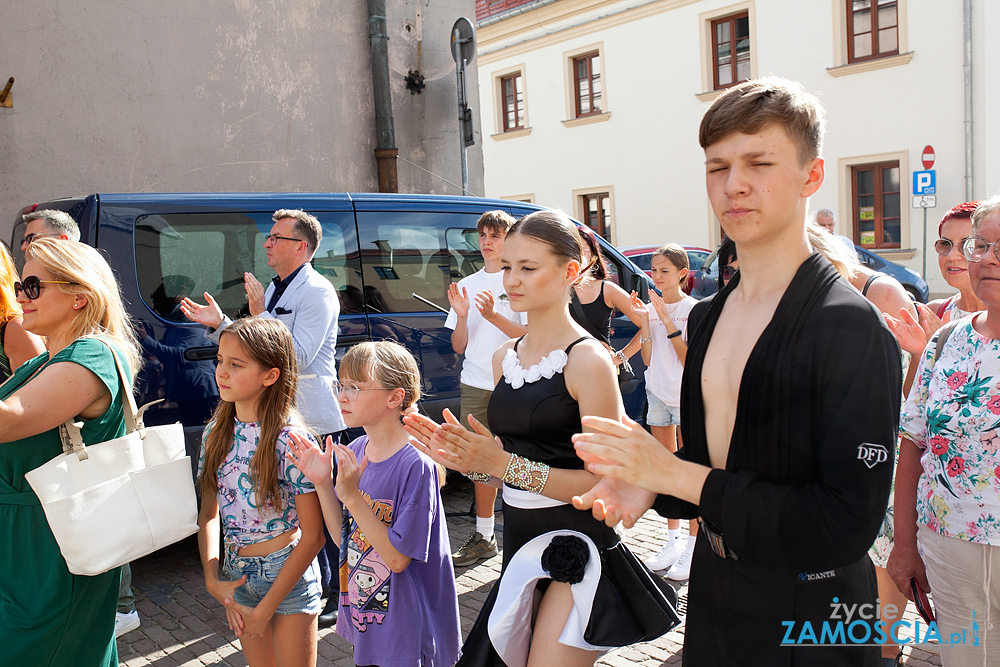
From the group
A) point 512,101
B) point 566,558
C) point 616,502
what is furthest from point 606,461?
point 512,101

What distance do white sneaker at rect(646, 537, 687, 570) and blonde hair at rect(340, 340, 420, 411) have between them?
94.7 inches

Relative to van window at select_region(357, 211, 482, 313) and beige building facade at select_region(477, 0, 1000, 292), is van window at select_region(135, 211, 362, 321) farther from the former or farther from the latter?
beige building facade at select_region(477, 0, 1000, 292)

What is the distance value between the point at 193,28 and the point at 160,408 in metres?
5.68

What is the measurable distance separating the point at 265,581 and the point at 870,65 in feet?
62.4

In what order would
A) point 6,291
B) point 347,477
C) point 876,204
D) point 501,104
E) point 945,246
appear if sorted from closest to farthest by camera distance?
1. point 347,477
2. point 6,291
3. point 945,246
4. point 876,204
5. point 501,104

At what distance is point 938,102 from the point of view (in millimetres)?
17328

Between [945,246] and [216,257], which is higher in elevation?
[216,257]

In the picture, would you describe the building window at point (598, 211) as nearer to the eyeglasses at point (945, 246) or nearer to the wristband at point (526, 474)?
the eyeglasses at point (945, 246)

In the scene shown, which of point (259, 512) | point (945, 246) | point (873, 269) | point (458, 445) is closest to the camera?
point (458, 445)

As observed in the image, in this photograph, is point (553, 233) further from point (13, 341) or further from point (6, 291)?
point (13, 341)

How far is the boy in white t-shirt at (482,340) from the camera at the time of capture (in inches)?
189

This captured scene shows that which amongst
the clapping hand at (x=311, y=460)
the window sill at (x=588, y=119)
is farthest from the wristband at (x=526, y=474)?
the window sill at (x=588, y=119)

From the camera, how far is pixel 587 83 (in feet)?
76.7

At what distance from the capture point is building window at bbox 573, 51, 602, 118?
2315 centimetres
